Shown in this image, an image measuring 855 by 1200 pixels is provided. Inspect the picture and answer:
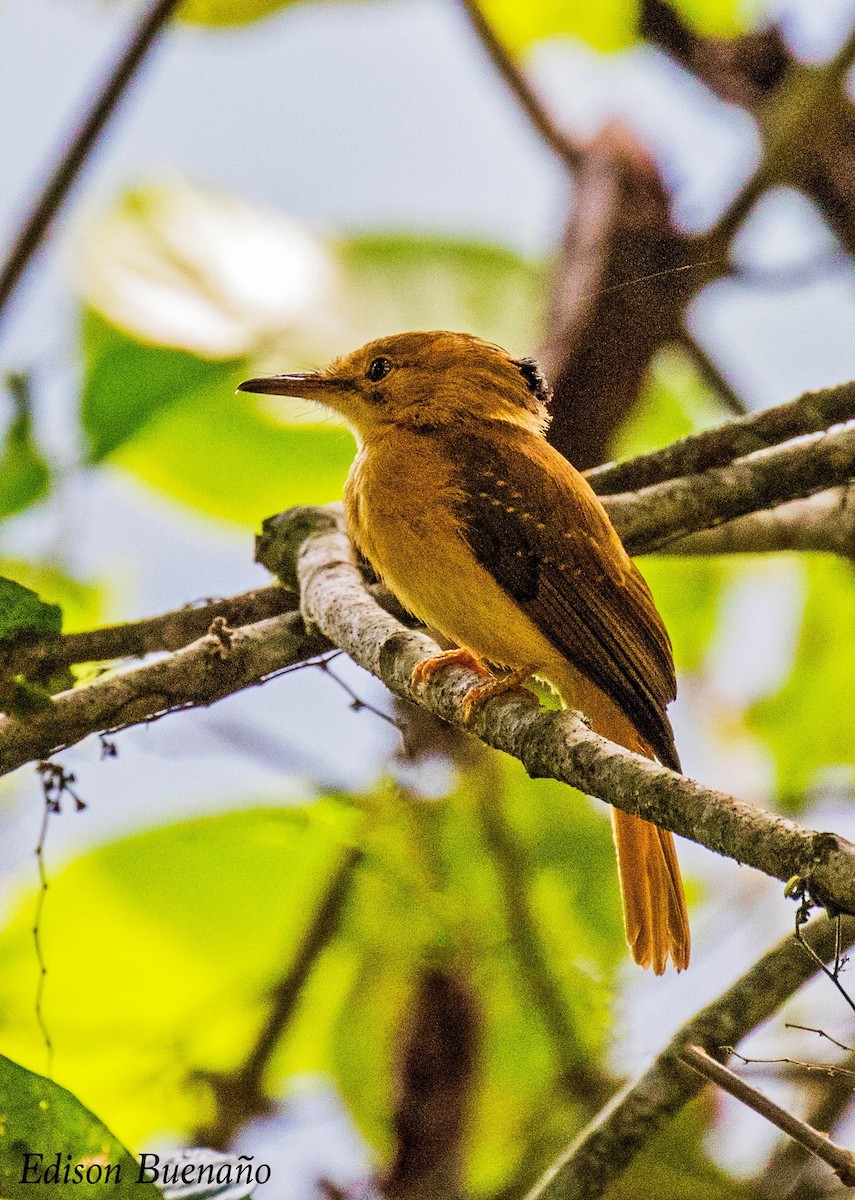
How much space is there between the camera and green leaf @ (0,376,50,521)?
2.83 m

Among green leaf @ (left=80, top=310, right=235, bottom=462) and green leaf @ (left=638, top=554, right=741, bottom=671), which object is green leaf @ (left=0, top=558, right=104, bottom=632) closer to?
green leaf @ (left=80, top=310, right=235, bottom=462)

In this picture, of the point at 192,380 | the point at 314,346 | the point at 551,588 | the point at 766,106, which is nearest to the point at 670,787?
the point at 551,588

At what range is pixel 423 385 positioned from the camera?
2.58 m

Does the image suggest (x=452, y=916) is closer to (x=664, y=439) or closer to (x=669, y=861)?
(x=669, y=861)

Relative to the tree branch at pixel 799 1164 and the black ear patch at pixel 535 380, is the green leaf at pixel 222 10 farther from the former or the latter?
the tree branch at pixel 799 1164

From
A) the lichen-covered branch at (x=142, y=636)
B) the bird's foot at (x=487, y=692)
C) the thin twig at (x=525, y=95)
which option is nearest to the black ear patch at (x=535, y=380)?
the bird's foot at (x=487, y=692)

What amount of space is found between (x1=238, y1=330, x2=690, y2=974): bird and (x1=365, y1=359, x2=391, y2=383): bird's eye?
102 mm

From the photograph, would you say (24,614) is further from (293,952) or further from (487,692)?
(293,952)

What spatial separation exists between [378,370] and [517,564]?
0.65 m

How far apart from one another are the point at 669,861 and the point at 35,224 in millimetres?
2417

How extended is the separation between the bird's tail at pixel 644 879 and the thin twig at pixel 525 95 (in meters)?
3.13

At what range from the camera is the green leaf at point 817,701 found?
147 inches

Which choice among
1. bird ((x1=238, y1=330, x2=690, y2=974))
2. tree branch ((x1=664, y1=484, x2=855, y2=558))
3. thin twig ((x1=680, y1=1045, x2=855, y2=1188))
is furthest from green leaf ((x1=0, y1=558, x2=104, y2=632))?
thin twig ((x1=680, y1=1045, x2=855, y2=1188))

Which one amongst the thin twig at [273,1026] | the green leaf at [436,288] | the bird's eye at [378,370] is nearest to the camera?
the bird's eye at [378,370]
